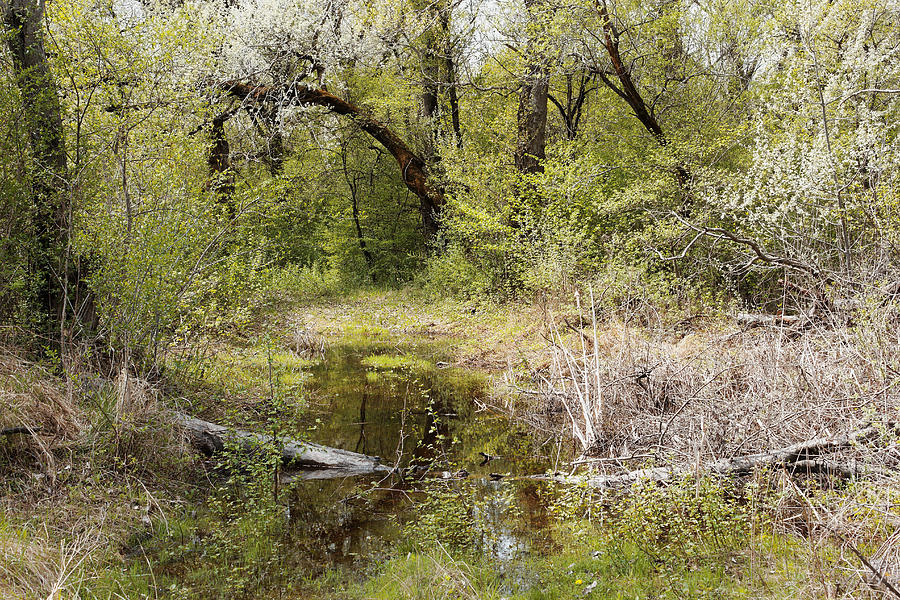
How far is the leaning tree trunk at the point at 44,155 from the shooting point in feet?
20.6

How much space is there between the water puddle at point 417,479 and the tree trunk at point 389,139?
10415 millimetres

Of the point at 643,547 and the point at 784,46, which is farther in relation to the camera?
the point at 784,46

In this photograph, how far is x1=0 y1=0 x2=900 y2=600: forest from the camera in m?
4.36

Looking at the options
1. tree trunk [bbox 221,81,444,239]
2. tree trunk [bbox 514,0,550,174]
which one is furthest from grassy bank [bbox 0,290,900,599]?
tree trunk [bbox 221,81,444,239]

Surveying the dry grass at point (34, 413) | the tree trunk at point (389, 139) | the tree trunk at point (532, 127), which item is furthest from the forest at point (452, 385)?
the tree trunk at point (389, 139)

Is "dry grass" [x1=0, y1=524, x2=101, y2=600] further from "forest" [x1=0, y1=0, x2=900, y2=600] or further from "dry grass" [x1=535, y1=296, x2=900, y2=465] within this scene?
"dry grass" [x1=535, y1=296, x2=900, y2=465]

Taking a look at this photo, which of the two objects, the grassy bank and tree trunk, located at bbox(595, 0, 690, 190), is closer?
the grassy bank

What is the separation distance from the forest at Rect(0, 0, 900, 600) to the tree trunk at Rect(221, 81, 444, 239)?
6.37m

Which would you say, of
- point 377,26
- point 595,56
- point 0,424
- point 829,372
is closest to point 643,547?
point 829,372

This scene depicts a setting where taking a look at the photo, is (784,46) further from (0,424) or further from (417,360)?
(0,424)

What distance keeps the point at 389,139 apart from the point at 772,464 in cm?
1756

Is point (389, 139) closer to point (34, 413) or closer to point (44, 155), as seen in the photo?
point (44, 155)

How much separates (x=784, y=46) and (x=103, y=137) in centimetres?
1194

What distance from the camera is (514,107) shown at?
17.9 metres
